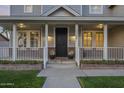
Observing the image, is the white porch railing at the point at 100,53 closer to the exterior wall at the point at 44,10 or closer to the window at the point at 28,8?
the exterior wall at the point at 44,10

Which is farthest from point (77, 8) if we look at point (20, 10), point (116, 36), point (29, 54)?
point (29, 54)

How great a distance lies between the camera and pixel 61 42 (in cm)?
1828

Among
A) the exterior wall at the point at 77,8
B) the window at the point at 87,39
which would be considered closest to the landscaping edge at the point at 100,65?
the window at the point at 87,39

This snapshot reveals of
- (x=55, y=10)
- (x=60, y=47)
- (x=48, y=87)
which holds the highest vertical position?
(x=55, y=10)

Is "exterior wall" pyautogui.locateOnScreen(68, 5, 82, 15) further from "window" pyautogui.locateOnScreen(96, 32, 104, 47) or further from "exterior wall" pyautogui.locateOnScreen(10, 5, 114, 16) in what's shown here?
"window" pyautogui.locateOnScreen(96, 32, 104, 47)

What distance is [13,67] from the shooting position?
555 inches

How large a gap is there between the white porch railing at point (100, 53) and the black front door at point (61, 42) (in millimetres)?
1647

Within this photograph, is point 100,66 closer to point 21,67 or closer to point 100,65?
point 100,65

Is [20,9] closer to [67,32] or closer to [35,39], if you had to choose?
[35,39]

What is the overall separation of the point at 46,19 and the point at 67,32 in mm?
3587

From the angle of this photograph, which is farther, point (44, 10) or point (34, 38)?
point (44, 10)

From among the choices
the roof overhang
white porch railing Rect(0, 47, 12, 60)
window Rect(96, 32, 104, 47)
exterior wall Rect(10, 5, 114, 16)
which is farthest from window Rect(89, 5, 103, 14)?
white porch railing Rect(0, 47, 12, 60)

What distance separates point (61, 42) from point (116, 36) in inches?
170
